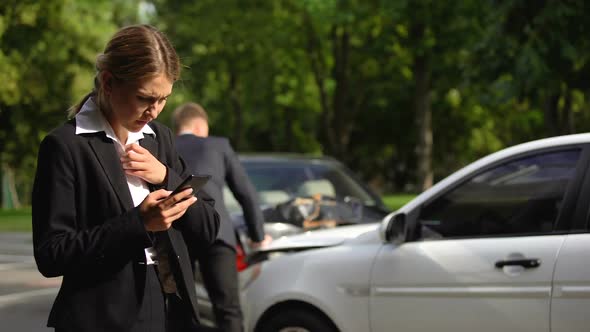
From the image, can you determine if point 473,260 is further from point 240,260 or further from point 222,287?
point 240,260

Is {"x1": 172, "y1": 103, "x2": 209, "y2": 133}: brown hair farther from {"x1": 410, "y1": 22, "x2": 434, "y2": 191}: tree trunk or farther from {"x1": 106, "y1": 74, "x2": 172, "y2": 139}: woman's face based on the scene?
{"x1": 410, "y1": 22, "x2": 434, "y2": 191}: tree trunk

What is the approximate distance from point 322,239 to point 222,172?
98cm

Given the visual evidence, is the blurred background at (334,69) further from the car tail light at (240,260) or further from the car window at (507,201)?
the car window at (507,201)

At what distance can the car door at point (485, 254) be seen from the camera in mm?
5016

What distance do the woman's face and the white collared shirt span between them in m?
0.05

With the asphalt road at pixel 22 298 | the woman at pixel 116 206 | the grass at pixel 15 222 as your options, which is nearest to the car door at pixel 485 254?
the asphalt road at pixel 22 298

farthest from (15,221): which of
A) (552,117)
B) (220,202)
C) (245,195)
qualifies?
(220,202)

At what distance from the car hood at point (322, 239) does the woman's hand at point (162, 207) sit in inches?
120

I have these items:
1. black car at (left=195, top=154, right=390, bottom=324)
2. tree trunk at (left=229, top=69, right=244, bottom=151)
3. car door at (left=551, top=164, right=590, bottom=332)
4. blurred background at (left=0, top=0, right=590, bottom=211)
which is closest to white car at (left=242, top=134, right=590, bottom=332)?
car door at (left=551, top=164, right=590, bottom=332)

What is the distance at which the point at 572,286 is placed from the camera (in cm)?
484

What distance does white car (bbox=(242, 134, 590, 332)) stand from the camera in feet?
16.2

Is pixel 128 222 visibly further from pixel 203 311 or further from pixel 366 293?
pixel 203 311

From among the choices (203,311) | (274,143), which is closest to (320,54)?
(274,143)

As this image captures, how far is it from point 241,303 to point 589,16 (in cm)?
943
